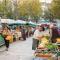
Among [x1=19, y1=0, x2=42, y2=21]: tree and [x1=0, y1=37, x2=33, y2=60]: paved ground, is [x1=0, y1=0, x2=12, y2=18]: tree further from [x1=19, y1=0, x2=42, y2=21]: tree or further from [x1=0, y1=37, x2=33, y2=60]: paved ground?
[x1=0, y1=37, x2=33, y2=60]: paved ground

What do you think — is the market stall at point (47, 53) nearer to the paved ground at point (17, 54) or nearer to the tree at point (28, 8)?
the paved ground at point (17, 54)

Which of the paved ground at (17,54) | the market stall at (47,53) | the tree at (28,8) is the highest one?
the market stall at (47,53)

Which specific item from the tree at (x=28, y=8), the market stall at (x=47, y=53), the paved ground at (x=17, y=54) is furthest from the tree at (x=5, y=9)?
the market stall at (x=47, y=53)

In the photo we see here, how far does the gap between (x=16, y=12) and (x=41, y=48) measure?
50291 millimetres

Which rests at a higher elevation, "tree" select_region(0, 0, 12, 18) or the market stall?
the market stall

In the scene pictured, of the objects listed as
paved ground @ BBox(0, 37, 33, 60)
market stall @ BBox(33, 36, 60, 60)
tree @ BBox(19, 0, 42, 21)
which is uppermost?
market stall @ BBox(33, 36, 60, 60)

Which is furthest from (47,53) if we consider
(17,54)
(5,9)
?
(5,9)

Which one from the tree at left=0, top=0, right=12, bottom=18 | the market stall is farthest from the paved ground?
the tree at left=0, top=0, right=12, bottom=18

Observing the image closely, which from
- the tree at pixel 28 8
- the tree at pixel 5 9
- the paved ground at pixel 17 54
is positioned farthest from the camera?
the tree at pixel 28 8

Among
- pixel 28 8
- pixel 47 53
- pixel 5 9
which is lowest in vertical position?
pixel 28 8

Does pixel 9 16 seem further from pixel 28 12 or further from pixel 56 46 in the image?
pixel 56 46

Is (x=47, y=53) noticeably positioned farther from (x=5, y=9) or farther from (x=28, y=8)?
(x=28, y=8)

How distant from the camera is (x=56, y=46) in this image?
38.9 feet

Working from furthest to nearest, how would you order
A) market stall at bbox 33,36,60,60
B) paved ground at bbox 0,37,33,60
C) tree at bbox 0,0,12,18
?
tree at bbox 0,0,12,18
paved ground at bbox 0,37,33,60
market stall at bbox 33,36,60,60
